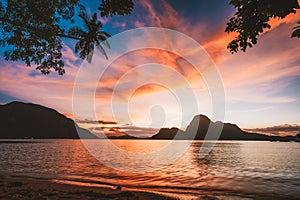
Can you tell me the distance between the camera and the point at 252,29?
8.55m

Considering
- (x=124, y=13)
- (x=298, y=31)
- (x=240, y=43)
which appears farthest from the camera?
(x=124, y=13)

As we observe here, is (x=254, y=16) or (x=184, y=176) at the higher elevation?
(x=254, y=16)

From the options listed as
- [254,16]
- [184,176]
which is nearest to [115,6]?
[254,16]

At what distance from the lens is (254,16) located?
8.30 metres

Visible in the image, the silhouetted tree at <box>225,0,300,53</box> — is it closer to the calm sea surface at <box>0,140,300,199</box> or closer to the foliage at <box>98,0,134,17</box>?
the foliage at <box>98,0,134,17</box>

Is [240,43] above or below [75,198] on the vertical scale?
above

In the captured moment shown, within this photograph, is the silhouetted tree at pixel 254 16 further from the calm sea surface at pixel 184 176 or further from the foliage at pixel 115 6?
the calm sea surface at pixel 184 176

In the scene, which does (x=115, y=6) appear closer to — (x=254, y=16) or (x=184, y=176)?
(x=254, y=16)

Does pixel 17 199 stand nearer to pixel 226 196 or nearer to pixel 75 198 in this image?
pixel 75 198

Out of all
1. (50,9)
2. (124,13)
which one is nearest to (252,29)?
(124,13)

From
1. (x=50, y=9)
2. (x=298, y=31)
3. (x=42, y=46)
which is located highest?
(x=50, y=9)

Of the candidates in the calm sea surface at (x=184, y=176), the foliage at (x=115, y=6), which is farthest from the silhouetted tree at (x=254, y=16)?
the calm sea surface at (x=184, y=176)

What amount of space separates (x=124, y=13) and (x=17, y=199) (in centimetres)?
1004

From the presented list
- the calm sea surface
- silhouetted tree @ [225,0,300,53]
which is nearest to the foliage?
silhouetted tree @ [225,0,300,53]
